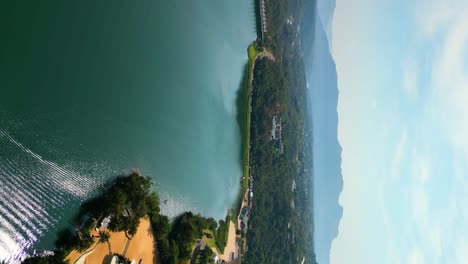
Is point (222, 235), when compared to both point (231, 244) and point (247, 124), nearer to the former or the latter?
point (231, 244)

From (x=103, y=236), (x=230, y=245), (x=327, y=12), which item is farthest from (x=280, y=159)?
(x=327, y=12)

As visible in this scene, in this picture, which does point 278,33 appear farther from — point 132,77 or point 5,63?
point 5,63

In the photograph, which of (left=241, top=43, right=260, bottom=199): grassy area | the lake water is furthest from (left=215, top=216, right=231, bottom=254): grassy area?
(left=241, top=43, right=260, bottom=199): grassy area

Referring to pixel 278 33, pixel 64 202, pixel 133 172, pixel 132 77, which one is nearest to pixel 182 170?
pixel 133 172

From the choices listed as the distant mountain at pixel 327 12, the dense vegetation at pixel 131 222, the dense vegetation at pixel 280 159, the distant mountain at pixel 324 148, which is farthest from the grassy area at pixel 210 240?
the distant mountain at pixel 327 12

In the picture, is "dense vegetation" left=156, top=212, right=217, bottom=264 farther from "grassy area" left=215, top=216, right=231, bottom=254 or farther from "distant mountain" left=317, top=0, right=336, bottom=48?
"distant mountain" left=317, top=0, right=336, bottom=48
